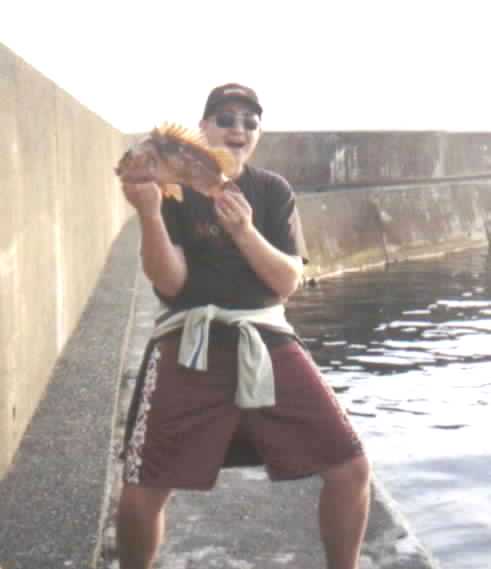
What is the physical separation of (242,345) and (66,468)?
1.54m

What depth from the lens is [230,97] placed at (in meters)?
2.99

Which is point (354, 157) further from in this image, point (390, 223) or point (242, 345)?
point (242, 345)

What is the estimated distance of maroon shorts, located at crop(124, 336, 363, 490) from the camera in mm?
2820

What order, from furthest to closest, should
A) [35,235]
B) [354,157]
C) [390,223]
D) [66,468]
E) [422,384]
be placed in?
1. [354,157]
2. [390,223]
3. [422,384]
4. [35,235]
5. [66,468]

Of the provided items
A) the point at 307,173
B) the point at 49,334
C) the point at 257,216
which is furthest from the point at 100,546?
the point at 307,173

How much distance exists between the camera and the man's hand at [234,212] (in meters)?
2.79

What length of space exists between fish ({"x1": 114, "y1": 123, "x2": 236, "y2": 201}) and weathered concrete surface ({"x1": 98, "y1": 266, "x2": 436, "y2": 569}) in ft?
4.65

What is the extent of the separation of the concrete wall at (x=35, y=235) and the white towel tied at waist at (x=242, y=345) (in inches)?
50.4

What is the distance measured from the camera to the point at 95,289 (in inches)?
385

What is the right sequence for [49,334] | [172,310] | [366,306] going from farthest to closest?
1. [366,306]
2. [49,334]
3. [172,310]

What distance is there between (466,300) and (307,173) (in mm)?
7897

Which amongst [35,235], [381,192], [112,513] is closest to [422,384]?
[35,235]

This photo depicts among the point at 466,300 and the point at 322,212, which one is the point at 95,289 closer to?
the point at 466,300

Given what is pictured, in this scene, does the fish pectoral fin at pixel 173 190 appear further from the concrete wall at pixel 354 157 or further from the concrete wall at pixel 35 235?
the concrete wall at pixel 354 157
